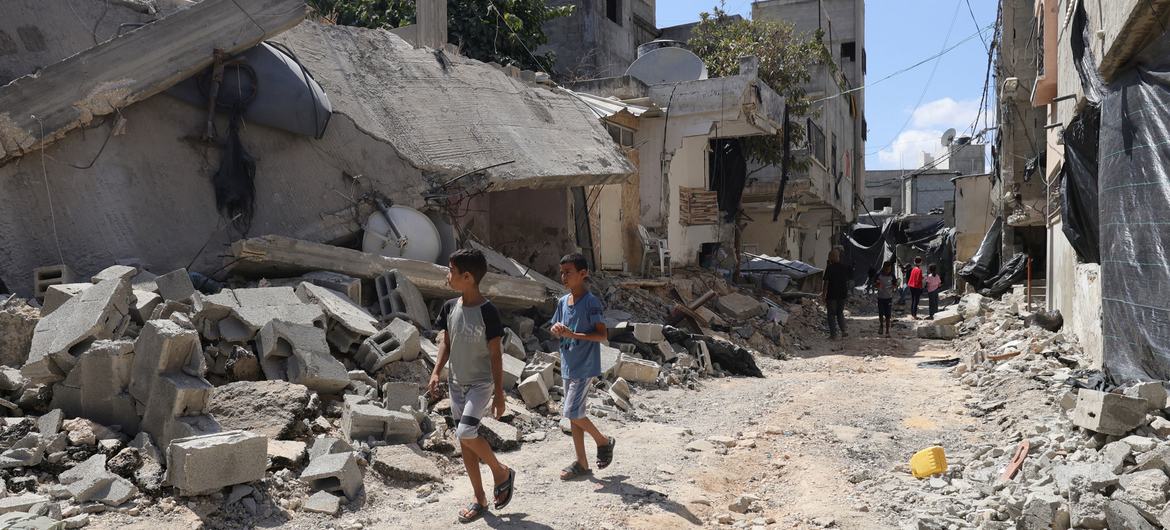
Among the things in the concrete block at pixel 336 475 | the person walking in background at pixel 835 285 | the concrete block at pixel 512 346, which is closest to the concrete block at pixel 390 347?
the concrete block at pixel 512 346

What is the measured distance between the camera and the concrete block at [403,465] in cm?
543

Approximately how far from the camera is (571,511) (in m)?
4.77

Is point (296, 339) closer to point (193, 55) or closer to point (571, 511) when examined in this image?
point (571, 511)

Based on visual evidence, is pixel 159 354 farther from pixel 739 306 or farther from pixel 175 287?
pixel 739 306

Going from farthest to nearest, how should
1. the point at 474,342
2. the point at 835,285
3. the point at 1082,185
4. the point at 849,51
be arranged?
1. the point at 849,51
2. the point at 835,285
3. the point at 1082,185
4. the point at 474,342

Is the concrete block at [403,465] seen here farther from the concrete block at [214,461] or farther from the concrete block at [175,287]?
the concrete block at [175,287]

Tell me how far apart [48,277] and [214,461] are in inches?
150

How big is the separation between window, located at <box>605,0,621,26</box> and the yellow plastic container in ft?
75.3

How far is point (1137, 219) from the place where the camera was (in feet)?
19.9

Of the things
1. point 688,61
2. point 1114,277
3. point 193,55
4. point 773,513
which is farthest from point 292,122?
point 688,61

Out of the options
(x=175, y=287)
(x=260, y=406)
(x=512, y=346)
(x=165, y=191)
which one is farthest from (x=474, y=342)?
(x=165, y=191)

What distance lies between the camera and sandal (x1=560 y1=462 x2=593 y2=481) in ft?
17.7

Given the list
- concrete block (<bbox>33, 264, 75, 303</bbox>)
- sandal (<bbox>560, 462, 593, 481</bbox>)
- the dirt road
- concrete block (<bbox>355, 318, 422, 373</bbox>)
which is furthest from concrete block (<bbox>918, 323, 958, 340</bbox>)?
concrete block (<bbox>33, 264, 75, 303</bbox>)

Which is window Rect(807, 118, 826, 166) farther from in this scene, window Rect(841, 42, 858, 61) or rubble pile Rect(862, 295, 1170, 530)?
rubble pile Rect(862, 295, 1170, 530)
